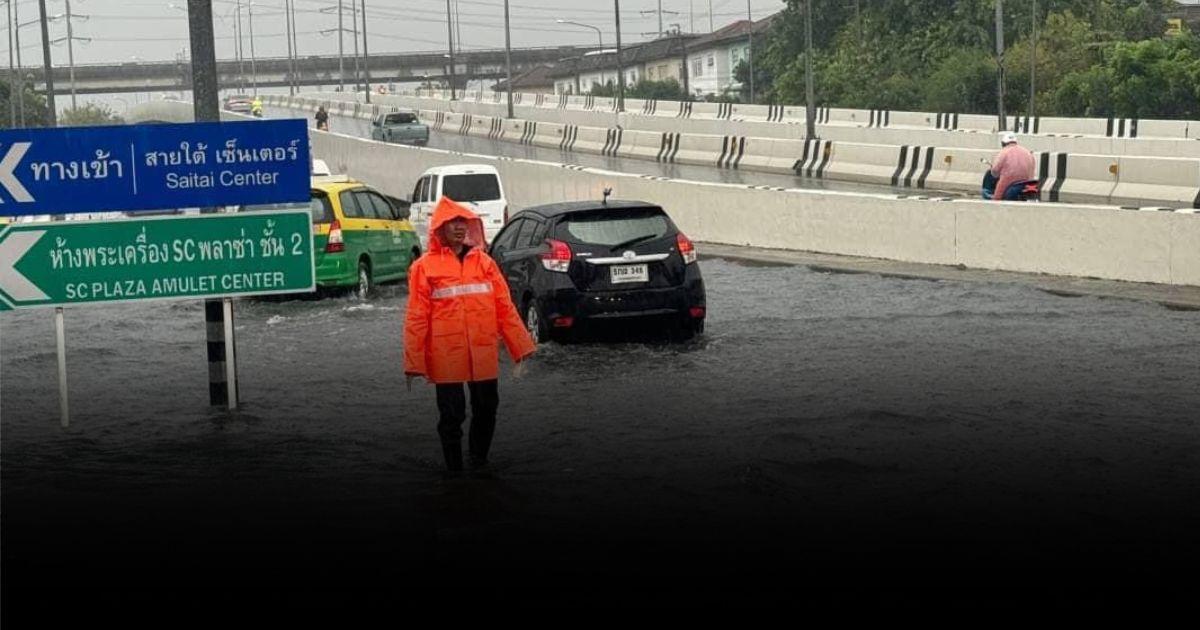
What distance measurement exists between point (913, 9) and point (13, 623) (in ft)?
312

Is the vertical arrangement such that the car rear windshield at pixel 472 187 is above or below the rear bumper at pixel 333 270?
above

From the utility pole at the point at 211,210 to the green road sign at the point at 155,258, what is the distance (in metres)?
0.37

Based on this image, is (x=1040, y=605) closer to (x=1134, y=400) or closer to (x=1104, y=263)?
(x=1134, y=400)

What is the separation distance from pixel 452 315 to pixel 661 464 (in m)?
1.60

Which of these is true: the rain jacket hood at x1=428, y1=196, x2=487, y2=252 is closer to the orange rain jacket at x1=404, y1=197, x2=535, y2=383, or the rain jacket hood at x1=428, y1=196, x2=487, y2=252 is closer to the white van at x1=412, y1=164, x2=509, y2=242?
the orange rain jacket at x1=404, y1=197, x2=535, y2=383

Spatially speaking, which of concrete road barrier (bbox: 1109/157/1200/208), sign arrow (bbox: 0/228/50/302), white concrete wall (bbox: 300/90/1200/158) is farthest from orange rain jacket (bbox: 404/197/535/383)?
white concrete wall (bbox: 300/90/1200/158)

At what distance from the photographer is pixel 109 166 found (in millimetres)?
13812

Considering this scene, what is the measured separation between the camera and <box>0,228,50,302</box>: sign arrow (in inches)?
529

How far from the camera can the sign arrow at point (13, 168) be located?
44.2 feet

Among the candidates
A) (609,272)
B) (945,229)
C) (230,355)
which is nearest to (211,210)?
(230,355)

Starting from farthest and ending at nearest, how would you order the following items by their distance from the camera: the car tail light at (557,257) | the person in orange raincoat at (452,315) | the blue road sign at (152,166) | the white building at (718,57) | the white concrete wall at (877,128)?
the white building at (718,57) → the white concrete wall at (877,128) → the car tail light at (557,257) → the blue road sign at (152,166) → the person in orange raincoat at (452,315)

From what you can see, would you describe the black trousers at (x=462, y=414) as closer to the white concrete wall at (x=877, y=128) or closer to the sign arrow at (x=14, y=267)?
the sign arrow at (x=14, y=267)

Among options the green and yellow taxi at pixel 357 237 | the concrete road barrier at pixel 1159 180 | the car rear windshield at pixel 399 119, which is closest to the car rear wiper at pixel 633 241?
the green and yellow taxi at pixel 357 237

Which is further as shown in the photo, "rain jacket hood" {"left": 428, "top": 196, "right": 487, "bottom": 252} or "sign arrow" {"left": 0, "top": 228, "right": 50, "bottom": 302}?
"sign arrow" {"left": 0, "top": 228, "right": 50, "bottom": 302}
